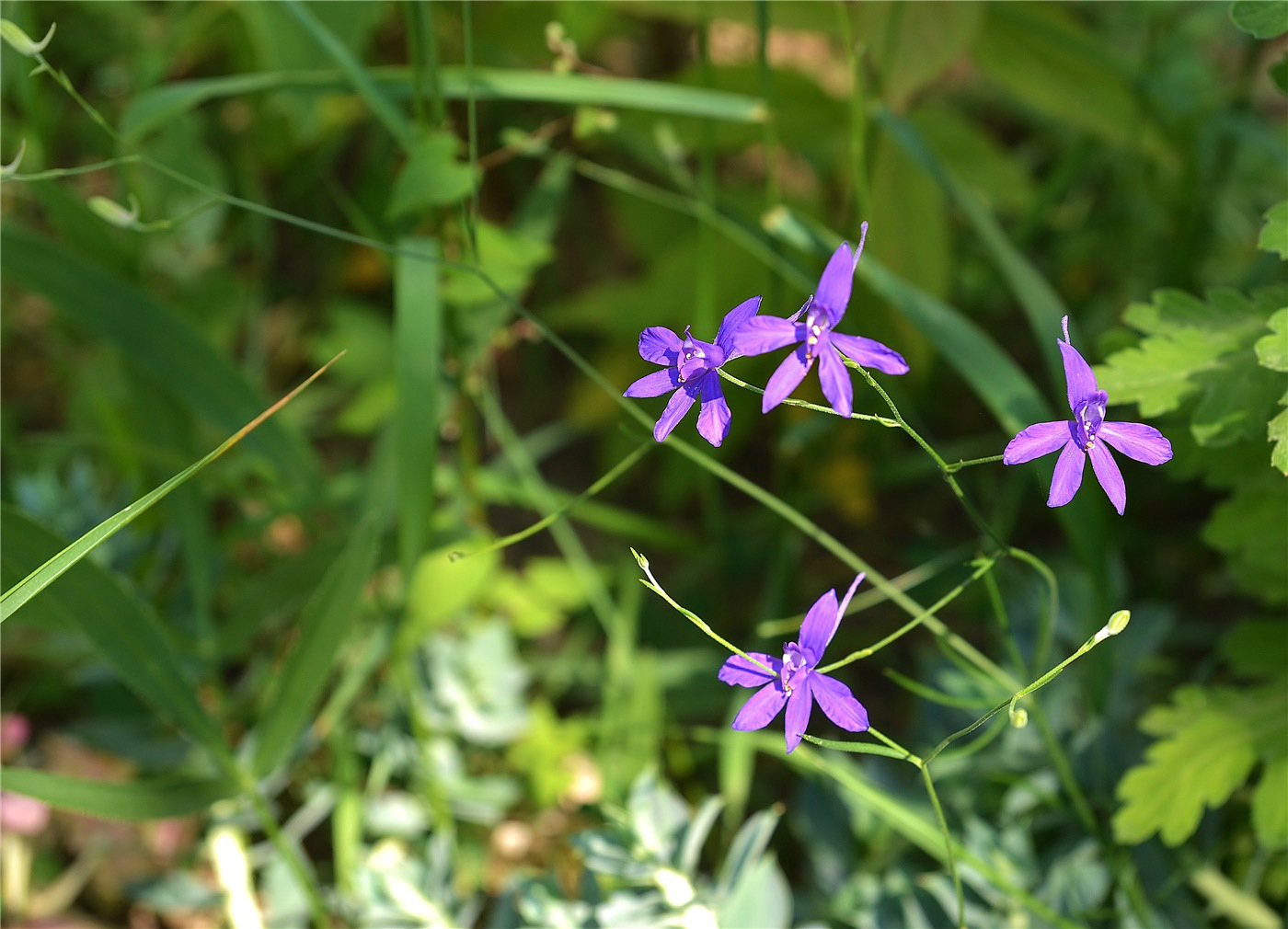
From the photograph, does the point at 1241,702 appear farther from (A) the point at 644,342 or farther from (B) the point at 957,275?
(B) the point at 957,275

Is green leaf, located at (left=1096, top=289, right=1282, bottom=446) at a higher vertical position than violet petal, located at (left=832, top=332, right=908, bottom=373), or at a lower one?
lower

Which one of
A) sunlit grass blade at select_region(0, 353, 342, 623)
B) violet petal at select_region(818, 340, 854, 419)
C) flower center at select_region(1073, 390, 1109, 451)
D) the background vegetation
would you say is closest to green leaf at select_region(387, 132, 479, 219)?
the background vegetation

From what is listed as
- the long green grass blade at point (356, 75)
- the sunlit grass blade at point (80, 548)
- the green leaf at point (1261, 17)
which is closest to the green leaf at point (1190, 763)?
the green leaf at point (1261, 17)

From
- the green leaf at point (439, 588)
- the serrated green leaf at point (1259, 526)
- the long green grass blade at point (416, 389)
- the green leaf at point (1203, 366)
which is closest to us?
the green leaf at point (1203, 366)

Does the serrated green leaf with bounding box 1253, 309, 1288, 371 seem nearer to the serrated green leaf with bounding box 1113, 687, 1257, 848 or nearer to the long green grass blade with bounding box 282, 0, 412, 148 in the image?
the serrated green leaf with bounding box 1113, 687, 1257, 848

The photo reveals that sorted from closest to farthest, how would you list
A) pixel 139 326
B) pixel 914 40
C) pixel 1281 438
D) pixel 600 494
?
pixel 1281 438, pixel 139 326, pixel 914 40, pixel 600 494

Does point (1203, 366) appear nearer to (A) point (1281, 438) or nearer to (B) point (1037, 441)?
(A) point (1281, 438)

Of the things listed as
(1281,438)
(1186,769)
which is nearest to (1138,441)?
(1281,438)

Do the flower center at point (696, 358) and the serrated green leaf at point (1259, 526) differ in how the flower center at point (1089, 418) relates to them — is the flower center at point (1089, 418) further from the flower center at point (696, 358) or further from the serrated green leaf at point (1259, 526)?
the serrated green leaf at point (1259, 526)
